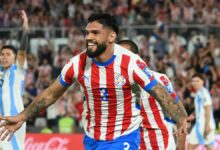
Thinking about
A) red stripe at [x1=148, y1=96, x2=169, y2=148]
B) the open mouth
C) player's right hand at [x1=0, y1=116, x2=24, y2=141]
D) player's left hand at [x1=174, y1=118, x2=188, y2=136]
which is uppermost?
the open mouth

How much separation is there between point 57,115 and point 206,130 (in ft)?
14.6

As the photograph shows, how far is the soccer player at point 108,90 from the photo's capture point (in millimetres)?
7453

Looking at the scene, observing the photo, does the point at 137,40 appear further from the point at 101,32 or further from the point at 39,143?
the point at 101,32

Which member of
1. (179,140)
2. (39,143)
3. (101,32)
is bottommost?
(39,143)

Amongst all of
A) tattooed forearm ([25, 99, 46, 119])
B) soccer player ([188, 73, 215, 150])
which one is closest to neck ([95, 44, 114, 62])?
tattooed forearm ([25, 99, 46, 119])

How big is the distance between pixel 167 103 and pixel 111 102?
1.73 ft

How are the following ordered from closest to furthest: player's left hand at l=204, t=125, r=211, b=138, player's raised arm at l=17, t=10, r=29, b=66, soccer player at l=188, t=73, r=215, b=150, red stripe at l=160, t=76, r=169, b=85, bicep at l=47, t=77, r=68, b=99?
bicep at l=47, t=77, r=68, b=99 → red stripe at l=160, t=76, r=169, b=85 → player's raised arm at l=17, t=10, r=29, b=66 → player's left hand at l=204, t=125, r=211, b=138 → soccer player at l=188, t=73, r=215, b=150

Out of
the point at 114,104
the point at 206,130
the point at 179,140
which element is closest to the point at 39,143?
the point at 206,130

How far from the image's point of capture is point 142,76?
7.41 m

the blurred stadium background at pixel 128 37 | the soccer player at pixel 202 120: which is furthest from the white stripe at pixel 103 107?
the blurred stadium background at pixel 128 37

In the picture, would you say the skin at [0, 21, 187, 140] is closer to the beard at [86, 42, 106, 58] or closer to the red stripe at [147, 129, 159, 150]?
the beard at [86, 42, 106, 58]

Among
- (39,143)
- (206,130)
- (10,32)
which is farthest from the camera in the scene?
(10,32)

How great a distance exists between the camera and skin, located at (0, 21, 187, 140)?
738cm

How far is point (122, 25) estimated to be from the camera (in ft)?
70.2
